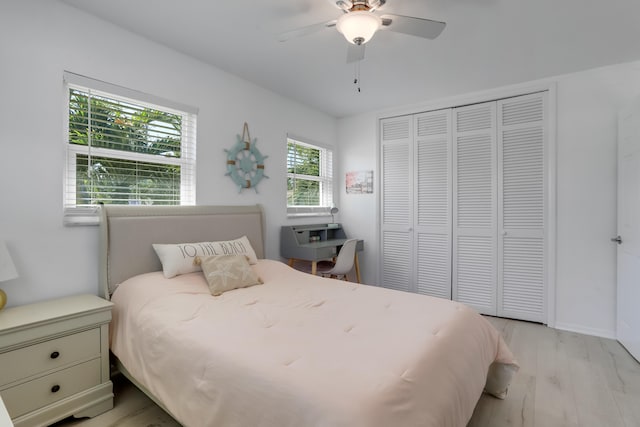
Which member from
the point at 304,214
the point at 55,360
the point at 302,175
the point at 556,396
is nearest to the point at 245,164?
the point at 302,175

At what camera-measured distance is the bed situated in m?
1.11

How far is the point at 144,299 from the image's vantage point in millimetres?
1961

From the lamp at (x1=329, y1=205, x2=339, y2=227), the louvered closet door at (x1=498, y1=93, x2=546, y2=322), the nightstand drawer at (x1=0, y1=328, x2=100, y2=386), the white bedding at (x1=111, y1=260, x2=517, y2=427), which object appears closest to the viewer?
the white bedding at (x1=111, y1=260, x2=517, y2=427)

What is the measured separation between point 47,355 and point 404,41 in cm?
310

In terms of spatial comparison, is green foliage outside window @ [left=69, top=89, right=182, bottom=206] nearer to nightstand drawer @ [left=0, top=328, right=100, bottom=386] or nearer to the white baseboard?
nightstand drawer @ [left=0, top=328, right=100, bottom=386]

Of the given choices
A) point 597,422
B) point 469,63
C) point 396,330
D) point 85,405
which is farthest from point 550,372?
point 85,405

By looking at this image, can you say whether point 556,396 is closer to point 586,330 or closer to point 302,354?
point 586,330

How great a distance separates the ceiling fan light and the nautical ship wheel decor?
166 centimetres

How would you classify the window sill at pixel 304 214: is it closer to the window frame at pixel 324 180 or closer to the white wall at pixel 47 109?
the window frame at pixel 324 180

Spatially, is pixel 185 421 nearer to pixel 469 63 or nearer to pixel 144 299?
pixel 144 299

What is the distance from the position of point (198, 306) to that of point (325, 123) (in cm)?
325

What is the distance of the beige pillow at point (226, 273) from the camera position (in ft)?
7.25

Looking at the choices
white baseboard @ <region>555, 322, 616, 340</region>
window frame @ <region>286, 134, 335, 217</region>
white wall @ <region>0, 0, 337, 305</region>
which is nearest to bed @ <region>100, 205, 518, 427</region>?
white wall @ <region>0, 0, 337, 305</region>

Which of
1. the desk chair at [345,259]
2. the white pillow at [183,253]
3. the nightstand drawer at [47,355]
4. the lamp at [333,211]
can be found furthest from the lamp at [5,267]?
the lamp at [333,211]
